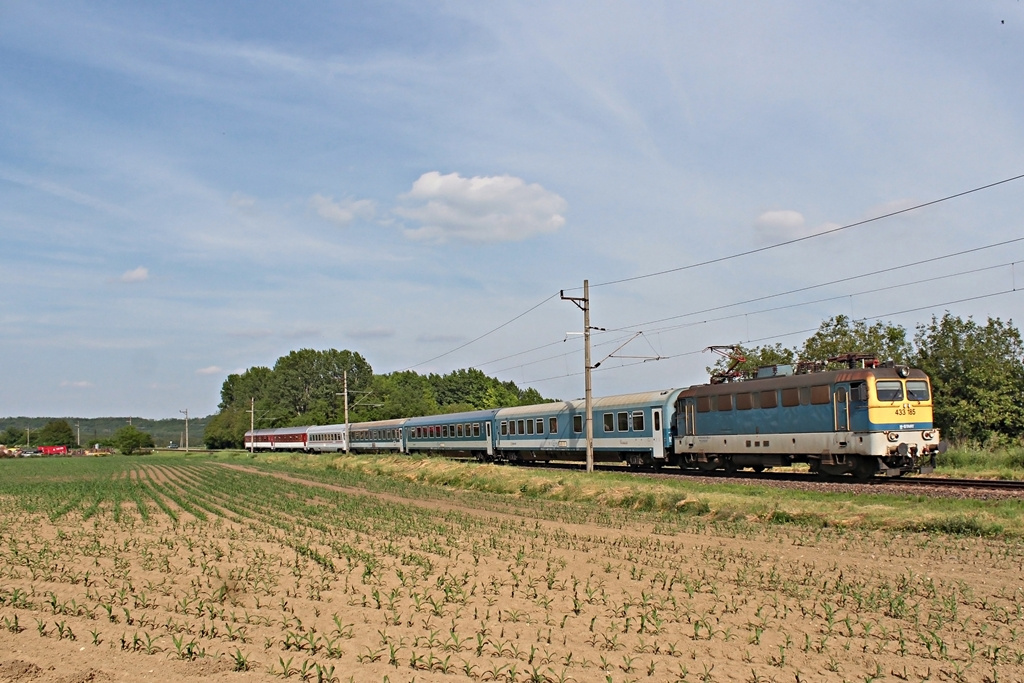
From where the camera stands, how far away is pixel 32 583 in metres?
12.9

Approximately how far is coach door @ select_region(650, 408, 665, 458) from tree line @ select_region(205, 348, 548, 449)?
231ft

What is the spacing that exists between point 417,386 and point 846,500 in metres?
128

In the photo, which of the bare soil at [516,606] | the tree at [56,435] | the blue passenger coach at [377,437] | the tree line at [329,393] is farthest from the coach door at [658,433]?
the tree at [56,435]

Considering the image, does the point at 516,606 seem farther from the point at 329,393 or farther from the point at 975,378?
the point at 329,393

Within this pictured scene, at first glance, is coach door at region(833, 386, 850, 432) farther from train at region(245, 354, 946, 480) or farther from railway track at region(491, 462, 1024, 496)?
railway track at region(491, 462, 1024, 496)

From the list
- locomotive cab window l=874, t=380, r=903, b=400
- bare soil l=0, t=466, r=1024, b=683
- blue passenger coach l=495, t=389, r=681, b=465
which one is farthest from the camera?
blue passenger coach l=495, t=389, r=681, b=465

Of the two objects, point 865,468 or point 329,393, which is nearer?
point 865,468

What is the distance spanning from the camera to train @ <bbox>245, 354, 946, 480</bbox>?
25.0 m

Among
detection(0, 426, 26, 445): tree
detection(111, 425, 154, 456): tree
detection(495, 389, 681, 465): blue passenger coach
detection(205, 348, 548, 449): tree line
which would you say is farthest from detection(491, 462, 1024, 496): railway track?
detection(0, 426, 26, 445): tree

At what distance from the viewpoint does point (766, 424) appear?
2836 cm

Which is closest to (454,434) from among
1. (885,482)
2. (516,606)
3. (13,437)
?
(885,482)

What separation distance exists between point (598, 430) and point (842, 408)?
1393 centimetres

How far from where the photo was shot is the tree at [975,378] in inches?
1809

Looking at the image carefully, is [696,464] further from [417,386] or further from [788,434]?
[417,386]
